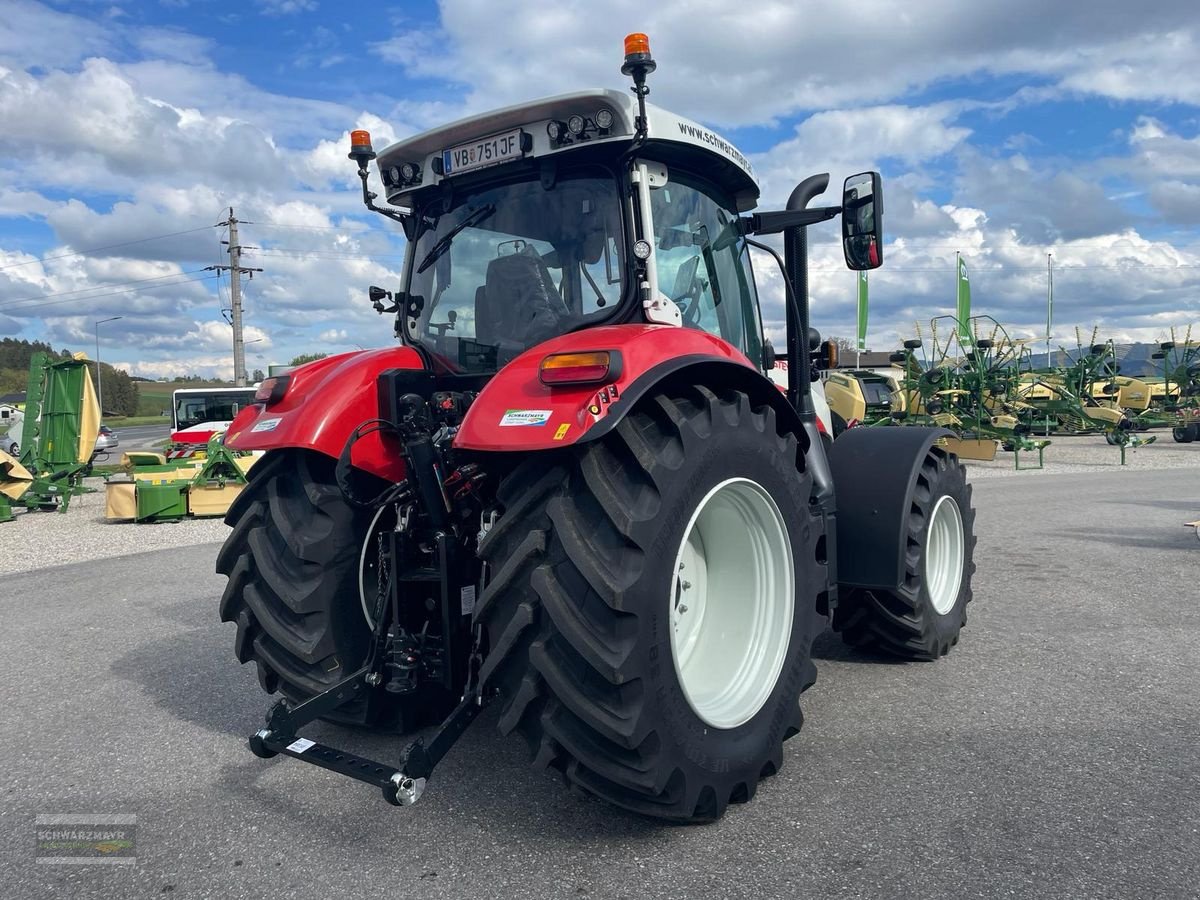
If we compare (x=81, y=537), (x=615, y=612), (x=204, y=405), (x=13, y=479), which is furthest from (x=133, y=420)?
(x=615, y=612)

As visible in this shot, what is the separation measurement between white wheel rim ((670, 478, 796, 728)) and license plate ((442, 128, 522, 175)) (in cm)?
154

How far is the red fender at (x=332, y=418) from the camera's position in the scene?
324cm

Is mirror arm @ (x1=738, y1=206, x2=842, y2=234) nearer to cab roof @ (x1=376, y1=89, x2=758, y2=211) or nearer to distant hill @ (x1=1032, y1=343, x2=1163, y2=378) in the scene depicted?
cab roof @ (x1=376, y1=89, x2=758, y2=211)

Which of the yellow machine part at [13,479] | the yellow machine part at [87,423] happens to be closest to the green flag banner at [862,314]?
the yellow machine part at [87,423]

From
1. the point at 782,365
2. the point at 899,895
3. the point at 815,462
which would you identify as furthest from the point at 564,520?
the point at 782,365

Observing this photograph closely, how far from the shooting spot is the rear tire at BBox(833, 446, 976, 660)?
4.40m

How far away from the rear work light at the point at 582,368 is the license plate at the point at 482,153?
113 centimetres

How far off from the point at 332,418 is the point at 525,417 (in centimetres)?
100

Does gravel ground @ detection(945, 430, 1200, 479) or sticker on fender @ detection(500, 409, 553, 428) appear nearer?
sticker on fender @ detection(500, 409, 553, 428)

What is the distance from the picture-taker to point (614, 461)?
2.67 metres

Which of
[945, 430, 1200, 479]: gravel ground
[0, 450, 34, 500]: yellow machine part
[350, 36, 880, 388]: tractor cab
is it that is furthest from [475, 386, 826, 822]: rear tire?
[945, 430, 1200, 479]: gravel ground

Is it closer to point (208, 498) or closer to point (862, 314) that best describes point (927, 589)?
point (208, 498)

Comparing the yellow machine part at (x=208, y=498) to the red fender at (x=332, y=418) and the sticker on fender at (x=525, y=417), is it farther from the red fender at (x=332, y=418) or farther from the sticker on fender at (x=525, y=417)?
the sticker on fender at (x=525, y=417)

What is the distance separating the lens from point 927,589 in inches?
177
